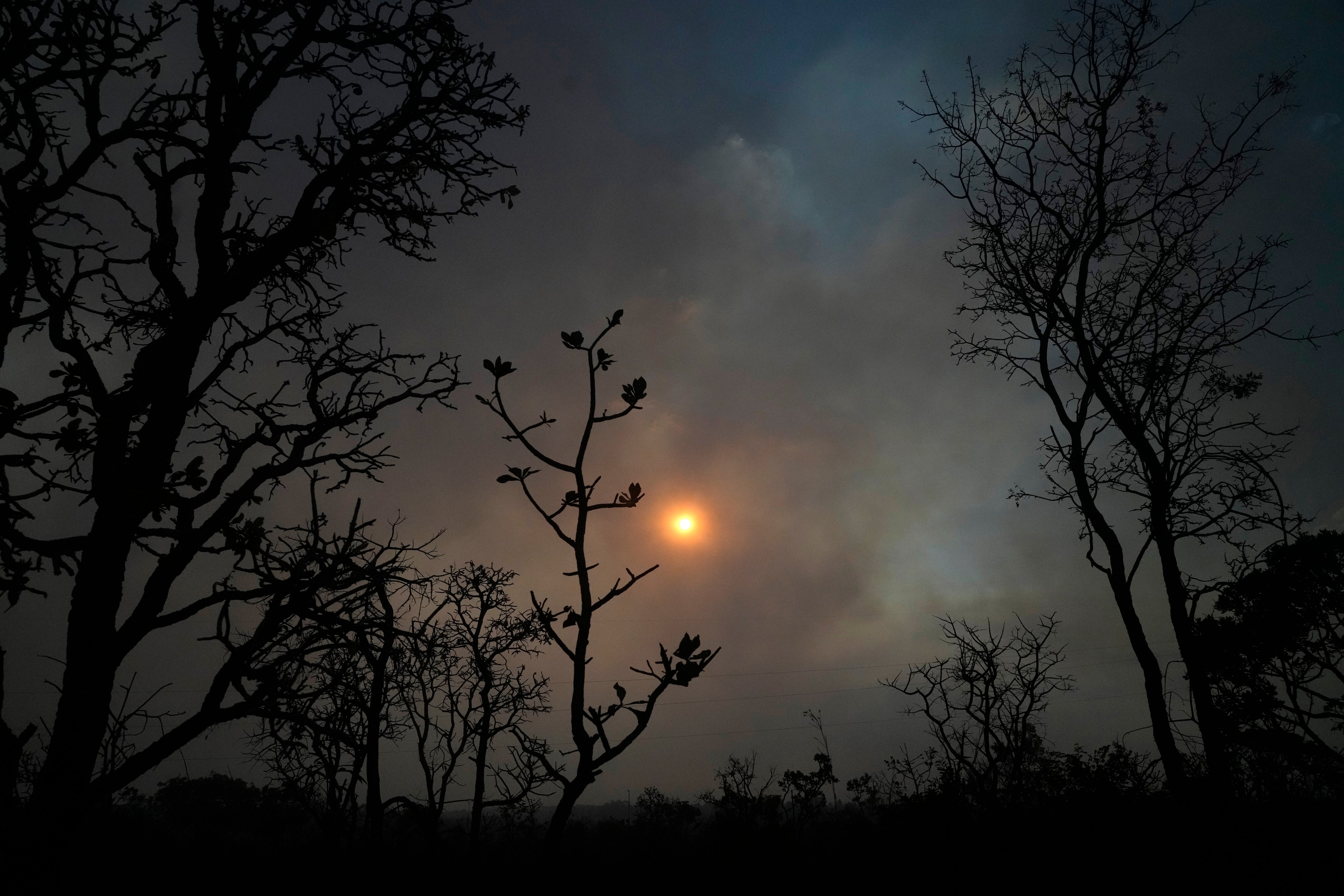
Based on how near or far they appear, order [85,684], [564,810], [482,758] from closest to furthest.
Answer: [564,810]
[85,684]
[482,758]

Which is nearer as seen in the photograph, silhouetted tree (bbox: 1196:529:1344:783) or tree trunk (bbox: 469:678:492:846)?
silhouetted tree (bbox: 1196:529:1344:783)

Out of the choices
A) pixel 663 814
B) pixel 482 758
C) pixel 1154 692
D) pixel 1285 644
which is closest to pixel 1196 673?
pixel 1154 692

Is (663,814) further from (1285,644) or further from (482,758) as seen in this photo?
(1285,644)

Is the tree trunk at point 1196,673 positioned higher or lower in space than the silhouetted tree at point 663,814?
higher

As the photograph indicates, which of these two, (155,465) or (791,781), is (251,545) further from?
(791,781)

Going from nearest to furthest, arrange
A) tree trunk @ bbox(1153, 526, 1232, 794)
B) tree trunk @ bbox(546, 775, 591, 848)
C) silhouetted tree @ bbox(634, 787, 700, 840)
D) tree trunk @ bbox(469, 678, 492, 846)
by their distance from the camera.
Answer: tree trunk @ bbox(546, 775, 591, 848)
tree trunk @ bbox(1153, 526, 1232, 794)
tree trunk @ bbox(469, 678, 492, 846)
silhouetted tree @ bbox(634, 787, 700, 840)

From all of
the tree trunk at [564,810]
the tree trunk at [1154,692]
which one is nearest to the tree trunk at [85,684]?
the tree trunk at [564,810]

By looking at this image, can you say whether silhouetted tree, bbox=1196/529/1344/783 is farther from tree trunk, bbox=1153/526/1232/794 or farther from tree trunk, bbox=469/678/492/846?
tree trunk, bbox=469/678/492/846

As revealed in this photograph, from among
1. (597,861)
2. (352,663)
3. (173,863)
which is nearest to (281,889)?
(173,863)

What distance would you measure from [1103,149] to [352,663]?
11.9 m

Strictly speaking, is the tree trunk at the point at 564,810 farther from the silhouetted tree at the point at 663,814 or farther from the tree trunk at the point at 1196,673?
the silhouetted tree at the point at 663,814

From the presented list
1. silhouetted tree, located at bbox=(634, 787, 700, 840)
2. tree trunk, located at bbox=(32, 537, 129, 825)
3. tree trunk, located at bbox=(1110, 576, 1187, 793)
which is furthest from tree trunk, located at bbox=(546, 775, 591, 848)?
silhouetted tree, located at bbox=(634, 787, 700, 840)

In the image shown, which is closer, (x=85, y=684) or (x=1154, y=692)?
(x=85, y=684)

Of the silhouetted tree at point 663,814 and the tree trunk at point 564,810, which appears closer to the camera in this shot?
the tree trunk at point 564,810
